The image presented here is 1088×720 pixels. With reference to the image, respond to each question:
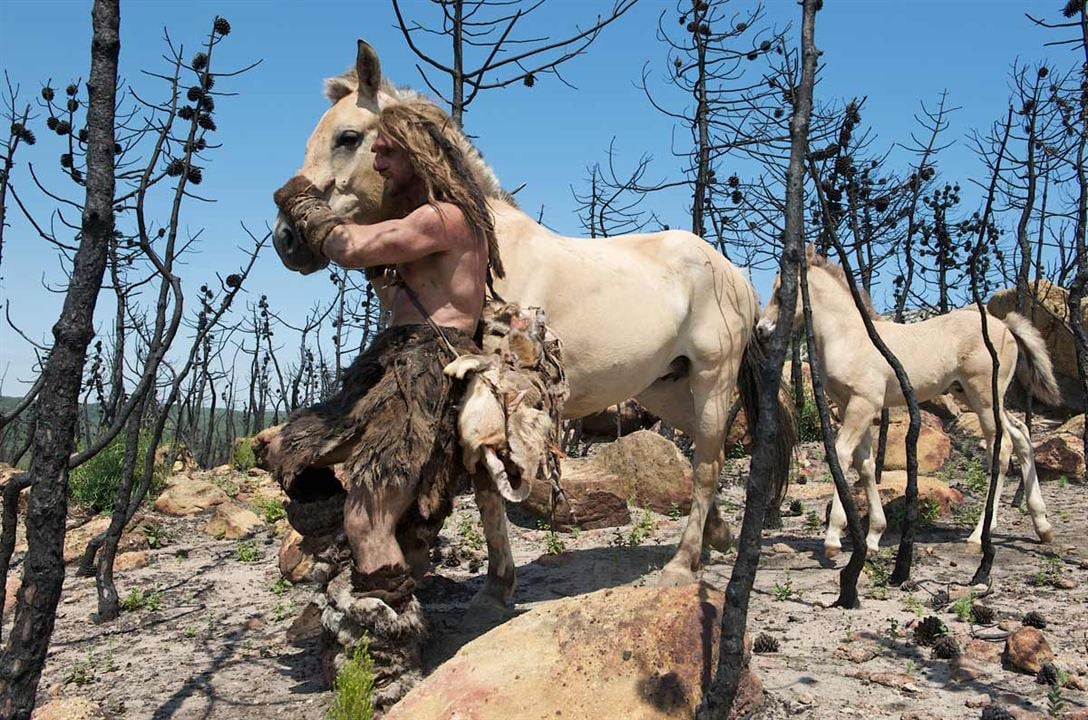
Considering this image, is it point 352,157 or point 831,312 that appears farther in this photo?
point 831,312

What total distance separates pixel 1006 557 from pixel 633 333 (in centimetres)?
347

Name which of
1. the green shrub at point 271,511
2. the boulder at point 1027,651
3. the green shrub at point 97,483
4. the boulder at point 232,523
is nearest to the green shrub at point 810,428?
the green shrub at point 271,511

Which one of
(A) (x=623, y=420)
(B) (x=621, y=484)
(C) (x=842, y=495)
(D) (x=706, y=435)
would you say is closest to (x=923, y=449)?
(A) (x=623, y=420)

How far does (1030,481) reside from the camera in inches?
270

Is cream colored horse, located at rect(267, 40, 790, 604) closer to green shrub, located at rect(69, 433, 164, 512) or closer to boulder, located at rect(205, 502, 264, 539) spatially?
boulder, located at rect(205, 502, 264, 539)

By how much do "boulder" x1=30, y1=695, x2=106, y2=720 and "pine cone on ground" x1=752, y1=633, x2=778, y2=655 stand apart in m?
2.88

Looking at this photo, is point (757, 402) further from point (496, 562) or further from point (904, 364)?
point (496, 562)

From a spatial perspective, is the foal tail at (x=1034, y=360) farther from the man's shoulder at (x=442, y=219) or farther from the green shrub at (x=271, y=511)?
the green shrub at (x=271, y=511)

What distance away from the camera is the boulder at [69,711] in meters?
3.21

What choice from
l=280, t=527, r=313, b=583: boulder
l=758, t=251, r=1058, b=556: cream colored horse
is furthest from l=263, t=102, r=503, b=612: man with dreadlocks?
l=758, t=251, r=1058, b=556: cream colored horse

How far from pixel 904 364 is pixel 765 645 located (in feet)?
15.1

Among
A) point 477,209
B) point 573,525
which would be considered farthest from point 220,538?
point 477,209

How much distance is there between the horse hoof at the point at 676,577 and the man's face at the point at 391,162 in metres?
2.90

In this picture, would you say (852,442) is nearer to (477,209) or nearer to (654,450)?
(654,450)
